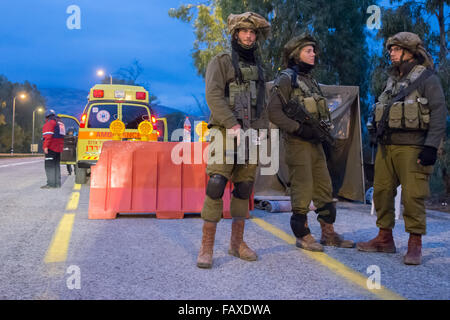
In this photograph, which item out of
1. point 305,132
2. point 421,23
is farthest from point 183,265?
point 421,23

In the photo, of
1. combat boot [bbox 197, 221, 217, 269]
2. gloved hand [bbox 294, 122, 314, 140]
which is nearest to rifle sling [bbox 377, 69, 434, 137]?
gloved hand [bbox 294, 122, 314, 140]

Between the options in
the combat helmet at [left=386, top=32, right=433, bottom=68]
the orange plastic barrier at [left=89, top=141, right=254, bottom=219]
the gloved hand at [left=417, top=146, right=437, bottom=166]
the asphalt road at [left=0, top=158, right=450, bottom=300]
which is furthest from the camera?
the orange plastic barrier at [left=89, top=141, right=254, bottom=219]

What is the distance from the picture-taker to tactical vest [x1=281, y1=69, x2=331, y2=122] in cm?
457

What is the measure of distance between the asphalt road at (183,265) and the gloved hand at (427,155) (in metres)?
0.93

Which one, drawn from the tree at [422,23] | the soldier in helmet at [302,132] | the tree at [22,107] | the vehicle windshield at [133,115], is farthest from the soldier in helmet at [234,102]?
the tree at [22,107]

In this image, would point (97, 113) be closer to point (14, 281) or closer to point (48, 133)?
point (48, 133)

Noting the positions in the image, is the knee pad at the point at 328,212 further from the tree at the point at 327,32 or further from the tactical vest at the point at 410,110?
the tree at the point at 327,32

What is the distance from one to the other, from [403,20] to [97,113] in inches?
312

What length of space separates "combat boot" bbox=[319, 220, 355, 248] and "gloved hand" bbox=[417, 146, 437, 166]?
1.19 m

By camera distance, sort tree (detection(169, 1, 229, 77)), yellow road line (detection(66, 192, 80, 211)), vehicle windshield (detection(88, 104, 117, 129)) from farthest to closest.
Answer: tree (detection(169, 1, 229, 77))
vehicle windshield (detection(88, 104, 117, 129))
yellow road line (detection(66, 192, 80, 211))

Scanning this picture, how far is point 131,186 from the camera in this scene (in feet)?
22.2

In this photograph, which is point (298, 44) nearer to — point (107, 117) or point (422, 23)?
point (107, 117)

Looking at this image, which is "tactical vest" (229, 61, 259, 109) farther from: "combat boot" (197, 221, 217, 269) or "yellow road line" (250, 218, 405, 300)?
"yellow road line" (250, 218, 405, 300)

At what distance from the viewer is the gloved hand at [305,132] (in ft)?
14.8
